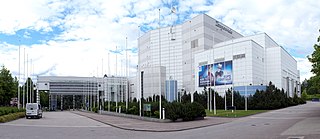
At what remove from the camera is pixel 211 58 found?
88.7m

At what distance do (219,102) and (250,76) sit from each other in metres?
12.6

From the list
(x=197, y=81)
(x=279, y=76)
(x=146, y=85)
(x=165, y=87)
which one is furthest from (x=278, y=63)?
(x=146, y=85)

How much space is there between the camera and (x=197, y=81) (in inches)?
3674

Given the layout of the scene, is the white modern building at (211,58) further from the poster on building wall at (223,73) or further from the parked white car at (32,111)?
the parked white car at (32,111)

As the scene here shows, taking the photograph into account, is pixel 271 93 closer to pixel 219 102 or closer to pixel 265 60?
pixel 219 102

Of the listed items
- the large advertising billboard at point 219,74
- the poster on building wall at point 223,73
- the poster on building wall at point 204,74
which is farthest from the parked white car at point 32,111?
the poster on building wall at point 204,74

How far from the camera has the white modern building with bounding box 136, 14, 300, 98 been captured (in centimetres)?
8369

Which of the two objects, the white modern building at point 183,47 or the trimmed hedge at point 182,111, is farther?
the white modern building at point 183,47

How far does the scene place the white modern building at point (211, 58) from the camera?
83.7 m

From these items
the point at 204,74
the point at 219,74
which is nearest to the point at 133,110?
the point at 219,74

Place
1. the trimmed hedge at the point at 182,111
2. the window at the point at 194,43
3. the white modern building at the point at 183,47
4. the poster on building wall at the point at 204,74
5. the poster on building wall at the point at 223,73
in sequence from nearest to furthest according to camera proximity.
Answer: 1. the trimmed hedge at the point at 182,111
2. the poster on building wall at the point at 223,73
3. the poster on building wall at the point at 204,74
4. the white modern building at the point at 183,47
5. the window at the point at 194,43

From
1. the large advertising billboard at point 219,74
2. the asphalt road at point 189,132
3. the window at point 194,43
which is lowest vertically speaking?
the asphalt road at point 189,132

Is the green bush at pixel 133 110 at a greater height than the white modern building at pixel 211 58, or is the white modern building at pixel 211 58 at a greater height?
the white modern building at pixel 211 58

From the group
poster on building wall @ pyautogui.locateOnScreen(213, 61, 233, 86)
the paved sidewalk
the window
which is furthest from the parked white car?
the window
